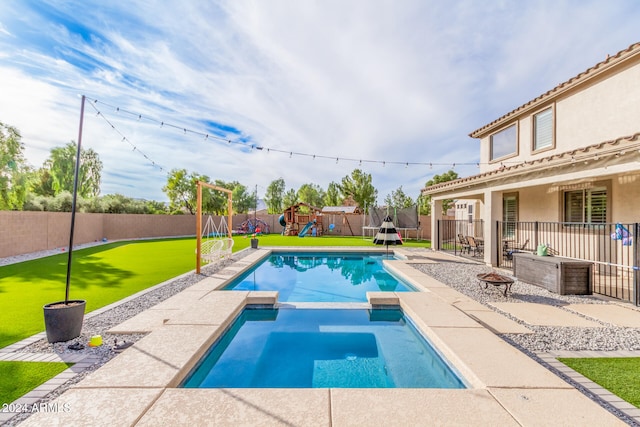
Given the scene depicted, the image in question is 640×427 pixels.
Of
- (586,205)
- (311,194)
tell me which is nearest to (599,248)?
(586,205)

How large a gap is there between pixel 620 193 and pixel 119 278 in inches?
538

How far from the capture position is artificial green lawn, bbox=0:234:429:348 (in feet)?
15.4

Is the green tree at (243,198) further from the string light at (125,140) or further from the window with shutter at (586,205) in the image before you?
the window with shutter at (586,205)

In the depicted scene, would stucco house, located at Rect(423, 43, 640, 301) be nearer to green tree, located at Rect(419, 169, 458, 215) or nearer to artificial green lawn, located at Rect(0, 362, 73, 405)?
artificial green lawn, located at Rect(0, 362, 73, 405)

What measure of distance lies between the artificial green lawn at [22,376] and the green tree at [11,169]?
14.6m

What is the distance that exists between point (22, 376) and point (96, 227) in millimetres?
18943

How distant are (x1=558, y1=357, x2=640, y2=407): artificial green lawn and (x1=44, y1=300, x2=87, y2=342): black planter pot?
6274 millimetres

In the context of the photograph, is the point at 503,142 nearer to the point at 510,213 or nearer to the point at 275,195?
the point at 510,213

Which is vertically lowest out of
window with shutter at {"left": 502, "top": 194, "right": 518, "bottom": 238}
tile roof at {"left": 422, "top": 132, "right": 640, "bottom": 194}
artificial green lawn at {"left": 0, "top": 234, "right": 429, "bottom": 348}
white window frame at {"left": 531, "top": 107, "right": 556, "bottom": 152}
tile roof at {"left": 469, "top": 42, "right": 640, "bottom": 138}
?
Answer: artificial green lawn at {"left": 0, "top": 234, "right": 429, "bottom": 348}

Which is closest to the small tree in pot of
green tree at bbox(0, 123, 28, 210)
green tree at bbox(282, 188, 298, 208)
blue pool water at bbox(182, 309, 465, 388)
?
blue pool water at bbox(182, 309, 465, 388)

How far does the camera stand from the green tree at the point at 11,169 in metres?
12.8

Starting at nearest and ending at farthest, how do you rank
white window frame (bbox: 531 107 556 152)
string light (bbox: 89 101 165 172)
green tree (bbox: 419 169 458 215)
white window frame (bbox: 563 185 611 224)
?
string light (bbox: 89 101 165 172) → white window frame (bbox: 563 185 611 224) → white window frame (bbox: 531 107 556 152) → green tree (bbox: 419 169 458 215)

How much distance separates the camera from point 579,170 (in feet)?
21.0

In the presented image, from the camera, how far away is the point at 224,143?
37.6 feet
